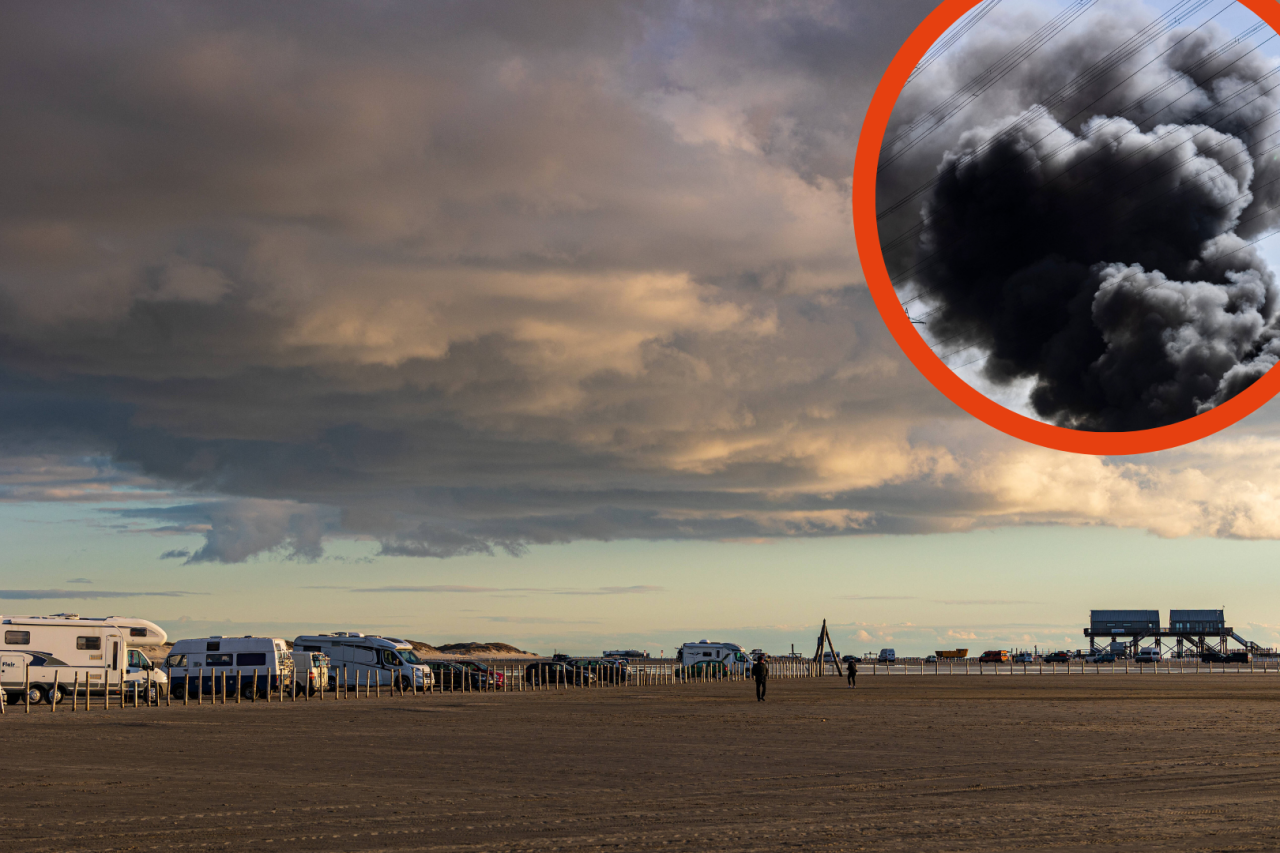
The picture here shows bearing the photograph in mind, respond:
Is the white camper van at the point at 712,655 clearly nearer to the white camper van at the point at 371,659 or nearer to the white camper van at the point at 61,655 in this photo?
the white camper van at the point at 371,659

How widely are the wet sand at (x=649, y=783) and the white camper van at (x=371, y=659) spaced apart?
2399cm

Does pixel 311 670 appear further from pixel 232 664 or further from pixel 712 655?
pixel 712 655

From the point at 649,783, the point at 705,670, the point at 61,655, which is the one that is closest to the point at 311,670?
the point at 61,655

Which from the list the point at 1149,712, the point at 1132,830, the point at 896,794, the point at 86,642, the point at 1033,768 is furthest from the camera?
the point at 86,642

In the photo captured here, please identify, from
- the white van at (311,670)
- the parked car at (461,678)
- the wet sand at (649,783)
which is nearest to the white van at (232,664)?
the white van at (311,670)

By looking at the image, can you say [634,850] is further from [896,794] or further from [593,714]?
[593,714]

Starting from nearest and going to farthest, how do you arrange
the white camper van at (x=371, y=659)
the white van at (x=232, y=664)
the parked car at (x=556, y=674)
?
the white van at (x=232, y=664)
the white camper van at (x=371, y=659)
the parked car at (x=556, y=674)

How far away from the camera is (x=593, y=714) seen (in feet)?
120

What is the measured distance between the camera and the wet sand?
1220cm

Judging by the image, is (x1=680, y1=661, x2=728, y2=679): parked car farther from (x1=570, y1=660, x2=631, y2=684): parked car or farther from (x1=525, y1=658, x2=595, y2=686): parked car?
(x1=525, y1=658, x2=595, y2=686): parked car

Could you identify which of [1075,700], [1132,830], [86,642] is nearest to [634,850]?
[1132,830]

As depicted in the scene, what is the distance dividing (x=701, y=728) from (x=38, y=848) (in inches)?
765

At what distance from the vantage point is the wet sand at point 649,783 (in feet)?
40.0

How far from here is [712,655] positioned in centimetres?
8838
